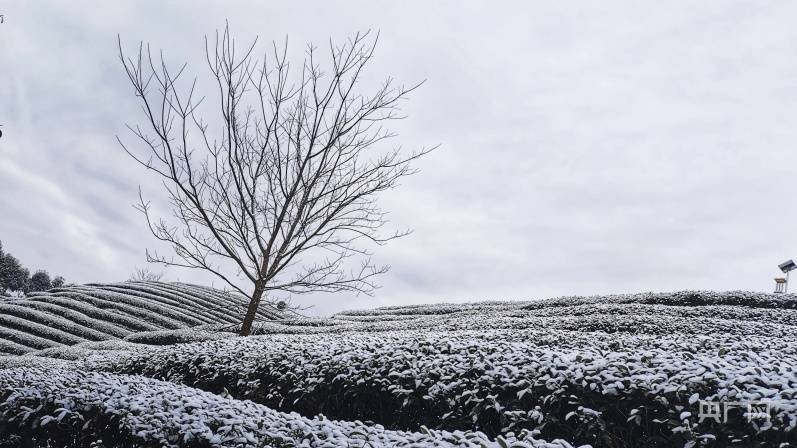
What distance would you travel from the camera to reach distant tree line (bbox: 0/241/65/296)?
41031 mm

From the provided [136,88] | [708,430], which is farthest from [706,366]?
[136,88]

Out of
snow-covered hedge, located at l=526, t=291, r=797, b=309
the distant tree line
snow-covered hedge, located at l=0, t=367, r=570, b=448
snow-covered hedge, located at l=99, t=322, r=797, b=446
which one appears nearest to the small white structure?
snow-covered hedge, located at l=526, t=291, r=797, b=309

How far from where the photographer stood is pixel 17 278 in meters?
42.7

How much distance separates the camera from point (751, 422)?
4.53m

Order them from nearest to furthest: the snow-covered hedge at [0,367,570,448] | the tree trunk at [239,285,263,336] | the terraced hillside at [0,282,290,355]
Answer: the snow-covered hedge at [0,367,570,448], the tree trunk at [239,285,263,336], the terraced hillside at [0,282,290,355]

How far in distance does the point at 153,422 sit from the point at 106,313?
61.9ft

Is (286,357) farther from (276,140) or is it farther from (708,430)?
(276,140)

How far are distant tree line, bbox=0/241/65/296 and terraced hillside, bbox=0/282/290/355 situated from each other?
19909 mm

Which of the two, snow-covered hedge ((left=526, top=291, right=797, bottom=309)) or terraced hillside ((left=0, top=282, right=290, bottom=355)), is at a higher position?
snow-covered hedge ((left=526, top=291, right=797, bottom=309))

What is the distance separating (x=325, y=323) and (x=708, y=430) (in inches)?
715

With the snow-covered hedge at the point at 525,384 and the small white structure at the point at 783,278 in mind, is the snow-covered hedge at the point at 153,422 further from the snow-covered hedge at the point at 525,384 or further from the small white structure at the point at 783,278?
the small white structure at the point at 783,278

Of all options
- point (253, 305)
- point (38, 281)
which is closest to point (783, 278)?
point (253, 305)

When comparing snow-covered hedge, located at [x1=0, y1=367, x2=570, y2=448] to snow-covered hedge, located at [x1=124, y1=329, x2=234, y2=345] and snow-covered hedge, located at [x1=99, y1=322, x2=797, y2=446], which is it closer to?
snow-covered hedge, located at [x1=99, y1=322, x2=797, y2=446]

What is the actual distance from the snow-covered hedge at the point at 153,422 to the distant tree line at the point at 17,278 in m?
Answer: 41.5
